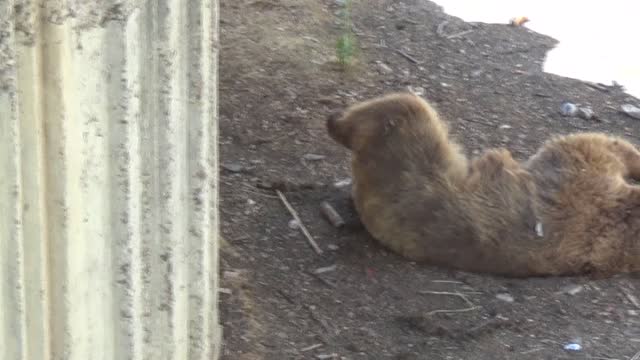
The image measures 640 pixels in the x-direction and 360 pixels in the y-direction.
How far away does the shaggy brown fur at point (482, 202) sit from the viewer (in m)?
4.96

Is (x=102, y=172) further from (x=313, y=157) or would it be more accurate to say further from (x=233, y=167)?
(x=313, y=157)

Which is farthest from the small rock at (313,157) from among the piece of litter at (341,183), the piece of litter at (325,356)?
the piece of litter at (325,356)

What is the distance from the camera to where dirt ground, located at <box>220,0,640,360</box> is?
4594 millimetres

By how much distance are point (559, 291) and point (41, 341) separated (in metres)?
2.64

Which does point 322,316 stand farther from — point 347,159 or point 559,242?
point 347,159

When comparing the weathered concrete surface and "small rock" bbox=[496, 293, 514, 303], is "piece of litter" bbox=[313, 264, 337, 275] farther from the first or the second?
the weathered concrete surface

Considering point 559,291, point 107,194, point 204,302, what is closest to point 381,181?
point 559,291

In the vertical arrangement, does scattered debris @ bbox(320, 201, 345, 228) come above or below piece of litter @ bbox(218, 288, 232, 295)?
above

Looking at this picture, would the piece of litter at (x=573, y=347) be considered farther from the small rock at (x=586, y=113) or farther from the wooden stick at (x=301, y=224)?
the small rock at (x=586, y=113)

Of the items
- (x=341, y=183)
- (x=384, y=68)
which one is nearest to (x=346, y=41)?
(x=384, y=68)

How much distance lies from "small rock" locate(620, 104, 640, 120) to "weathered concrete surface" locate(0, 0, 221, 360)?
391 centimetres

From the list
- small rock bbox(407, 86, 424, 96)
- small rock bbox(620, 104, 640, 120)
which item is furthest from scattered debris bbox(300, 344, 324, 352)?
small rock bbox(620, 104, 640, 120)

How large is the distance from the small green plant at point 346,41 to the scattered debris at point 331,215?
5.24 ft

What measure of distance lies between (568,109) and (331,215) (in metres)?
1.92
